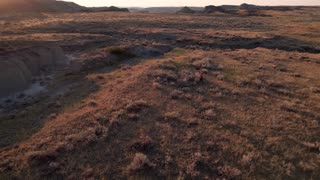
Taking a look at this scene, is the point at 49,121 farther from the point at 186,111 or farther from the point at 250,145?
the point at 250,145

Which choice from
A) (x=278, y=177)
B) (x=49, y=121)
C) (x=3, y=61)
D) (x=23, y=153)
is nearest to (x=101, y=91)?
(x=49, y=121)

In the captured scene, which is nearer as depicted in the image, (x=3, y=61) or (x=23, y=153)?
(x=23, y=153)

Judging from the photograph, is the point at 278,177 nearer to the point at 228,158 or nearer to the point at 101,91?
the point at 228,158

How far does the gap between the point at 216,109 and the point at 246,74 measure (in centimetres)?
1100

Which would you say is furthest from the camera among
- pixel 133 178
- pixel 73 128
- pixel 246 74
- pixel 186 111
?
pixel 246 74

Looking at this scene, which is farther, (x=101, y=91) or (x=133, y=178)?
(x=101, y=91)

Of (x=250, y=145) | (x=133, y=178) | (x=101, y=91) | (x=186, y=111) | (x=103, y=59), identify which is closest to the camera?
(x=133, y=178)

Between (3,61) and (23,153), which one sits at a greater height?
(3,61)

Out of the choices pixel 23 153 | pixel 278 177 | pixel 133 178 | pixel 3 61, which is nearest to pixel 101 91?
pixel 3 61

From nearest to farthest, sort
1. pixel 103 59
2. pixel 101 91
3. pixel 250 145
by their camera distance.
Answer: pixel 250 145 → pixel 101 91 → pixel 103 59

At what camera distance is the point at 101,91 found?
25000mm

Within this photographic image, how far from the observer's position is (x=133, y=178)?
534 inches

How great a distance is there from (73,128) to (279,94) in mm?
16007

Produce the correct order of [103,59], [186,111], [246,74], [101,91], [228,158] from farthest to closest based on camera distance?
[103,59]
[246,74]
[101,91]
[186,111]
[228,158]
